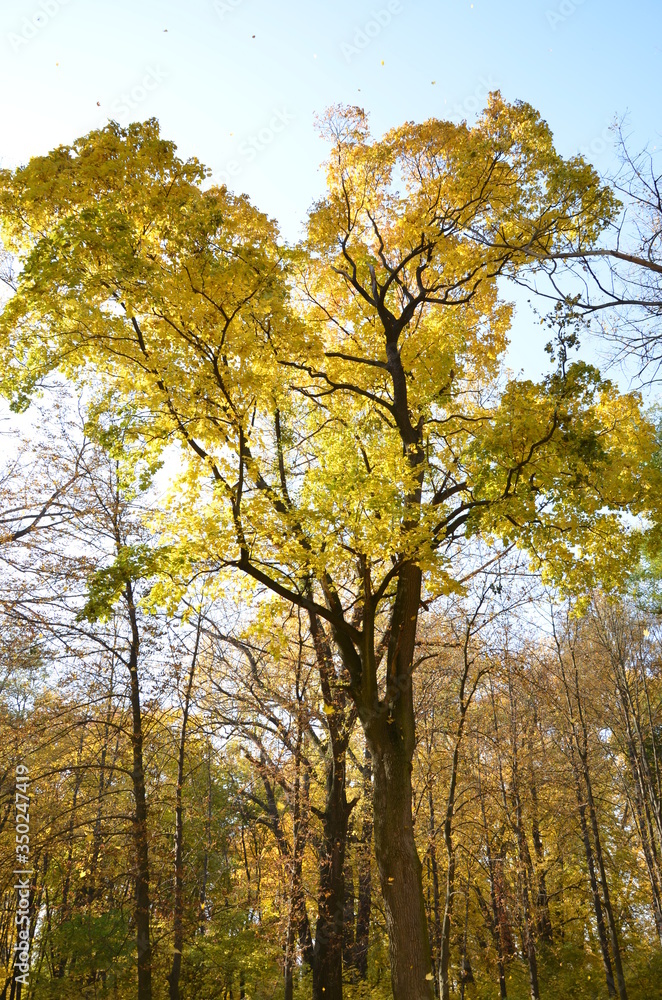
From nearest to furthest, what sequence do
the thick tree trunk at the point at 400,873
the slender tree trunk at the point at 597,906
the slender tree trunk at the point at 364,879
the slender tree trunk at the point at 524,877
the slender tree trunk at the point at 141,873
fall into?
the thick tree trunk at the point at 400,873
the slender tree trunk at the point at 141,873
the slender tree trunk at the point at 524,877
the slender tree trunk at the point at 364,879
the slender tree trunk at the point at 597,906

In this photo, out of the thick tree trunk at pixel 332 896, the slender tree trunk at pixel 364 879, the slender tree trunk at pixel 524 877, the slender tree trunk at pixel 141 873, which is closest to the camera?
the thick tree trunk at pixel 332 896

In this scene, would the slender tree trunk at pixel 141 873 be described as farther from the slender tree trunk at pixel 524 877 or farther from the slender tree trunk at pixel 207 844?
the slender tree trunk at pixel 524 877

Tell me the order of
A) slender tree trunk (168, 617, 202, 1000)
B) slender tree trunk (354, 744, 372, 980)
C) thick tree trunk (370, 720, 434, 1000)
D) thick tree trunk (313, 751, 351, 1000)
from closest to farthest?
thick tree trunk (370, 720, 434, 1000)
thick tree trunk (313, 751, 351, 1000)
slender tree trunk (168, 617, 202, 1000)
slender tree trunk (354, 744, 372, 980)

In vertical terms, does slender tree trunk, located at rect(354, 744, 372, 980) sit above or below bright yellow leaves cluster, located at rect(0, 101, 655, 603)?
below

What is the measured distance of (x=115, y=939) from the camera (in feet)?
41.1

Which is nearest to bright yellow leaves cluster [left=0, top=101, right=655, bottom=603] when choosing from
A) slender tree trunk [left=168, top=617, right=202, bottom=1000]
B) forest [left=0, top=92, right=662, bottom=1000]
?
forest [left=0, top=92, right=662, bottom=1000]

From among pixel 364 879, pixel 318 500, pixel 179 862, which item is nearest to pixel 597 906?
pixel 364 879

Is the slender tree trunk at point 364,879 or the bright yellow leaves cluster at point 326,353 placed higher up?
the bright yellow leaves cluster at point 326,353

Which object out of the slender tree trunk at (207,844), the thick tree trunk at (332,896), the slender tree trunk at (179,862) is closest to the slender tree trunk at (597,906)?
the thick tree trunk at (332,896)

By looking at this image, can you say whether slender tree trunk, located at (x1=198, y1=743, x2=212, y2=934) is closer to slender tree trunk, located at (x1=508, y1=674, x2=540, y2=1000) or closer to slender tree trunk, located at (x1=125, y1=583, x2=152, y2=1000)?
slender tree trunk, located at (x1=125, y1=583, x2=152, y2=1000)

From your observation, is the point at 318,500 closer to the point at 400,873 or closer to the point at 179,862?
the point at 400,873

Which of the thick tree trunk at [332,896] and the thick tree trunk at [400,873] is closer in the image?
the thick tree trunk at [400,873]

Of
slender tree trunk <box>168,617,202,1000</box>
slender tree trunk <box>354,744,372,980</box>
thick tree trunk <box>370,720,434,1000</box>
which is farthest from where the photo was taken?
slender tree trunk <box>354,744,372,980</box>

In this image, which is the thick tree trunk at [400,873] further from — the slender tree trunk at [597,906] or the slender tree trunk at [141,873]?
the slender tree trunk at [597,906]
